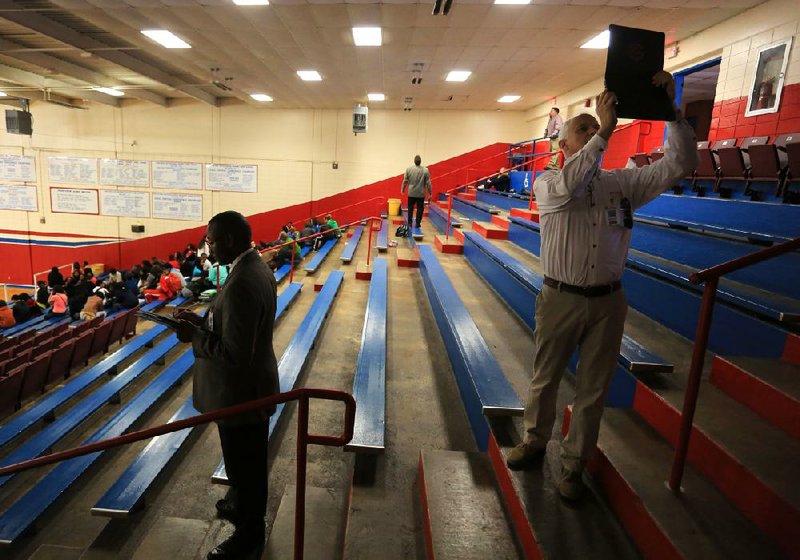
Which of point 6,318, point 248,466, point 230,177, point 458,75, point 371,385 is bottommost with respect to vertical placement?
point 6,318

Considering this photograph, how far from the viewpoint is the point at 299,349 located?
164 inches

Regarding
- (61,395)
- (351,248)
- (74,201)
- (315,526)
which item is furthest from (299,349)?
(74,201)

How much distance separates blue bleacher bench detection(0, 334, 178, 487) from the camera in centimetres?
364

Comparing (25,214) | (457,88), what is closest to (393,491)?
(457,88)

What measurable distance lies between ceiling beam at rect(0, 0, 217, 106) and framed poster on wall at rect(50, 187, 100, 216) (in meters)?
5.39

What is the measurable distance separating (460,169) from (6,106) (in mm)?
14206

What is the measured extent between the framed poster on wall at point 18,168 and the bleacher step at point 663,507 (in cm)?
1746

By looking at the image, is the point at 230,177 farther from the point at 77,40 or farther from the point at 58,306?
the point at 77,40

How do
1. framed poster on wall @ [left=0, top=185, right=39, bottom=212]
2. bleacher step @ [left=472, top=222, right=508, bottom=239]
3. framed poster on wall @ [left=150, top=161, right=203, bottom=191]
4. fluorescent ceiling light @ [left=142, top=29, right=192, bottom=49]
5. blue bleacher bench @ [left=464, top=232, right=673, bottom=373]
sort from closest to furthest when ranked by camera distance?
blue bleacher bench @ [left=464, top=232, right=673, bottom=373] → bleacher step @ [left=472, top=222, right=508, bottom=239] → fluorescent ceiling light @ [left=142, top=29, right=192, bottom=49] → framed poster on wall @ [left=150, top=161, right=203, bottom=191] → framed poster on wall @ [left=0, top=185, right=39, bottom=212]

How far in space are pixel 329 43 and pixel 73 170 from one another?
36.4ft

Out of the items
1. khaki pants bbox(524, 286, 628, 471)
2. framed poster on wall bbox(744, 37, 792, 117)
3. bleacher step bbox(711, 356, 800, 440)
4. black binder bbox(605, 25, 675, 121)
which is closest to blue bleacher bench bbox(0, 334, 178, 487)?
khaki pants bbox(524, 286, 628, 471)

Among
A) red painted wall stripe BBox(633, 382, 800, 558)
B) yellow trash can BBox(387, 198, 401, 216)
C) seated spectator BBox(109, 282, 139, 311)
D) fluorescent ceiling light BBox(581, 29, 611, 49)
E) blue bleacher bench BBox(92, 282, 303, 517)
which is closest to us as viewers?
red painted wall stripe BBox(633, 382, 800, 558)

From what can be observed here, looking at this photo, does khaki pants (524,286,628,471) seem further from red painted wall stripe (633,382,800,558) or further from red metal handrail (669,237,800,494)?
red painted wall stripe (633,382,800,558)

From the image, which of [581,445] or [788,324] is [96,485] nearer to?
[581,445]
